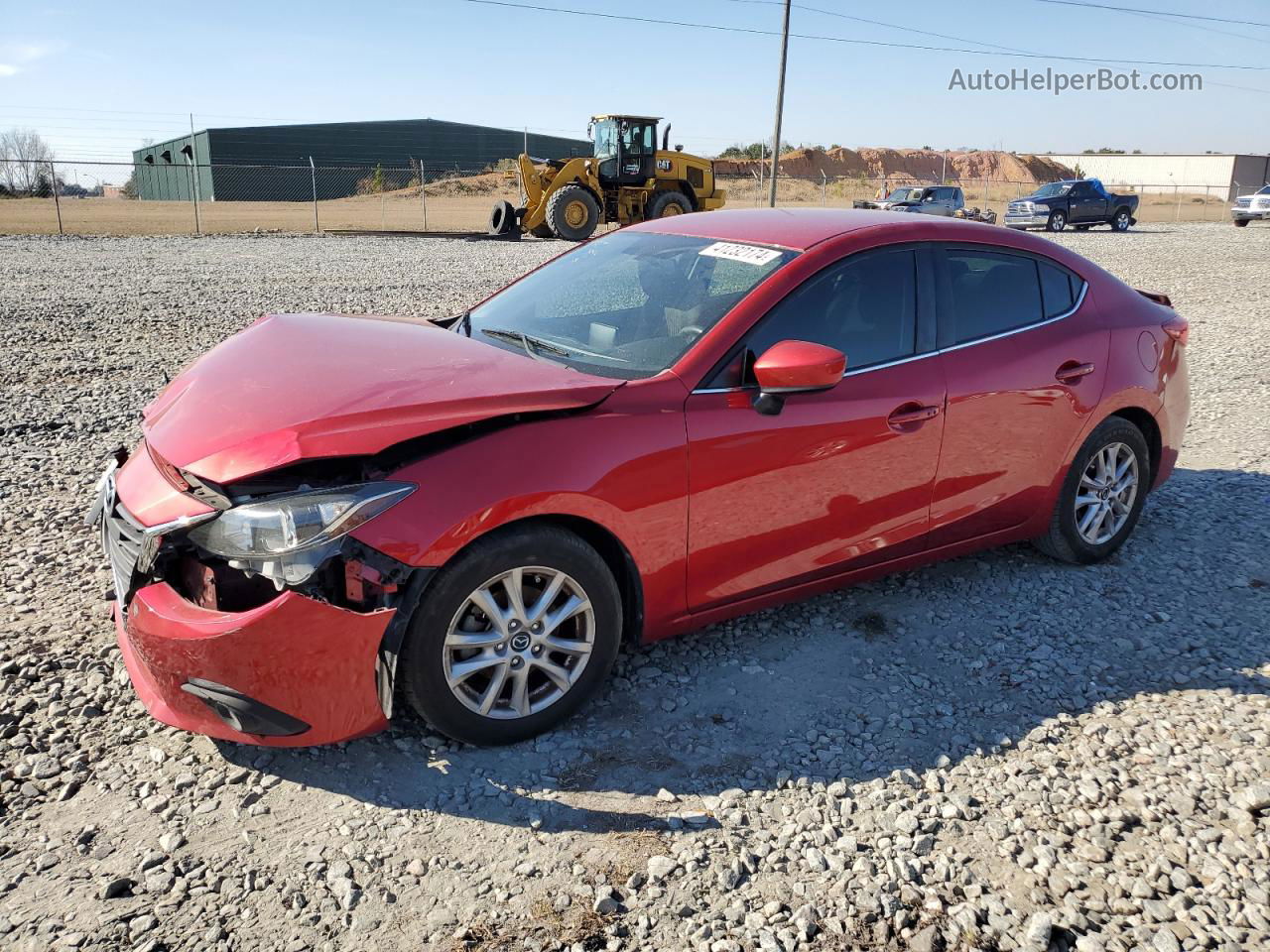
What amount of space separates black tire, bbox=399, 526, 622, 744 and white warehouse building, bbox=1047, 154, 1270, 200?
7210cm

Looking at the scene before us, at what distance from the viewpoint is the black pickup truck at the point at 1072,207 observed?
32.0m

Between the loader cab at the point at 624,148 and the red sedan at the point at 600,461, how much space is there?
19.8 meters

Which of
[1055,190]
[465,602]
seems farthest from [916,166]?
[465,602]

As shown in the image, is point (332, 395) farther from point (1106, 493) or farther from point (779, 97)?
point (779, 97)

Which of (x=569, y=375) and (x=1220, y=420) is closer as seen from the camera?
(x=569, y=375)

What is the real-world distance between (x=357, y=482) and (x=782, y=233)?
206 cm

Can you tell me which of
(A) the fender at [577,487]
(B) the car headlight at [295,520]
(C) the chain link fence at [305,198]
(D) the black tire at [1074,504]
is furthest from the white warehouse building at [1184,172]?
(B) the car headlight at [295,520]

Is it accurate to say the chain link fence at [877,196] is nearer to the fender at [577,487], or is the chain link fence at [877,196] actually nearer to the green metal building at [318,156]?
the green metal building at [318,156]

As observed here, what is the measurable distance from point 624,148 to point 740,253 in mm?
20658

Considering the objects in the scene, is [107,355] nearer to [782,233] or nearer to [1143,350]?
[782,233]

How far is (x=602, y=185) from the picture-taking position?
78.3 feet

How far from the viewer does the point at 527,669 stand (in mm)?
3096

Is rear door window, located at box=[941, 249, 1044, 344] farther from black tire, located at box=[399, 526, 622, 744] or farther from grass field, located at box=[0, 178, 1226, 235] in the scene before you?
grass field, located at box=[0, 178, 1226, 235]

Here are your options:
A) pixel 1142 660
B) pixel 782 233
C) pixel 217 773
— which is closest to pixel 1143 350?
pixel 1142 660
